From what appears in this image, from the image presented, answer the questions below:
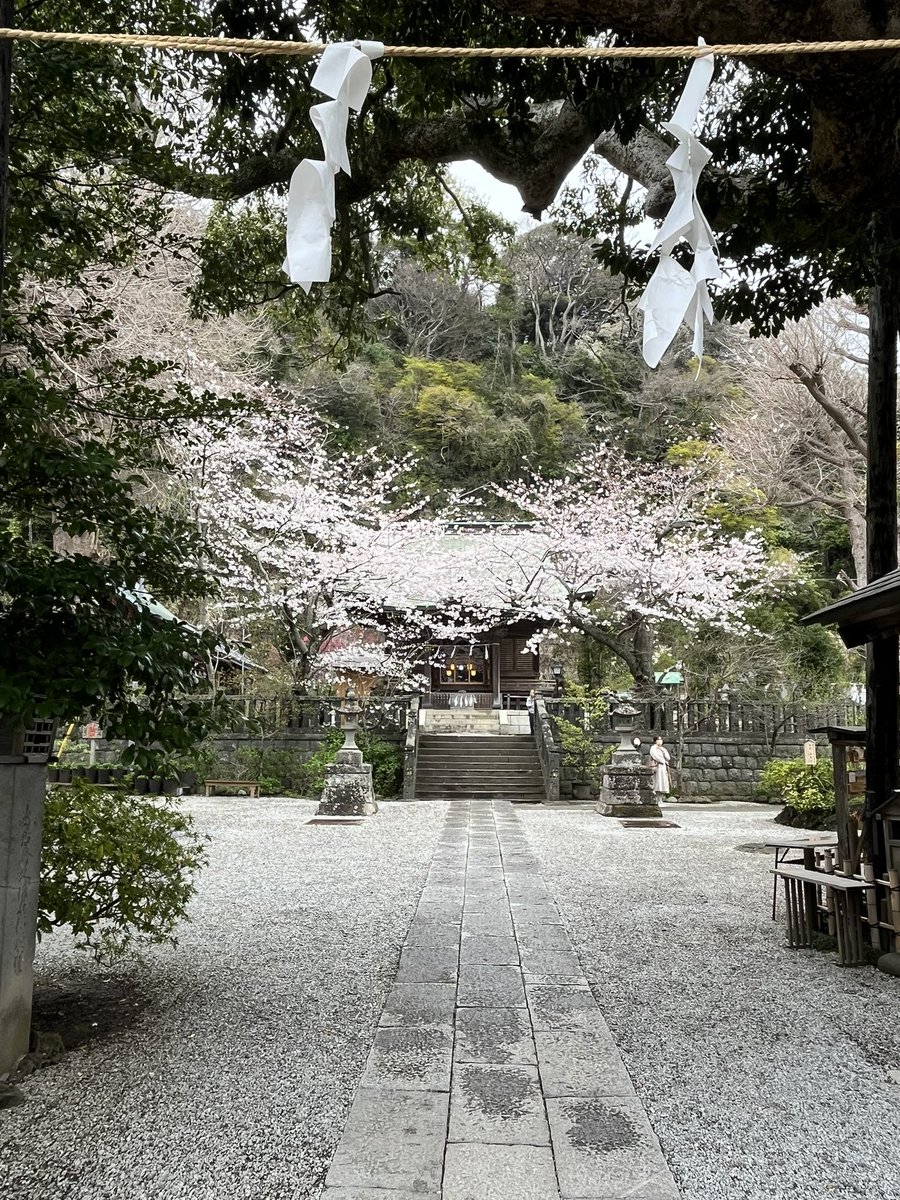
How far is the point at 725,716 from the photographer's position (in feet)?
56.1

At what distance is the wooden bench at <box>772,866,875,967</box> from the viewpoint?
511cm

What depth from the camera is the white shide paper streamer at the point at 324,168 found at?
2.62 metres

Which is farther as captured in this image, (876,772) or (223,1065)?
(876,772)

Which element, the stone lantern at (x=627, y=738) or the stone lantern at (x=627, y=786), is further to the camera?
the stone lantern at (x=627, y=738)

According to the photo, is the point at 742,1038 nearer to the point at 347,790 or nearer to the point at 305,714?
the point at 347,790

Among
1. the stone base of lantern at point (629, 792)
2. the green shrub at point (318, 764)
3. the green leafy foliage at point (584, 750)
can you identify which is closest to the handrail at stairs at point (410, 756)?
the green shrub at point (318, 764)

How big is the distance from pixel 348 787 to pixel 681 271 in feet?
36.0

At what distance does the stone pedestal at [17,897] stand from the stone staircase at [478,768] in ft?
40.7

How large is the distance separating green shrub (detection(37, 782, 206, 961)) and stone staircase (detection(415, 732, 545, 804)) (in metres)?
11.4

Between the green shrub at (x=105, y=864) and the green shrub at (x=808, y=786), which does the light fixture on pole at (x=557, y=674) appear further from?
the green shrub at (x=105, y=864)

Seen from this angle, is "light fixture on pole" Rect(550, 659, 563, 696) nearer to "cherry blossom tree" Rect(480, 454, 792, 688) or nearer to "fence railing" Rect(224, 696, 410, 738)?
"cherry blossom tree" Rect(480, 454, 792, 688)

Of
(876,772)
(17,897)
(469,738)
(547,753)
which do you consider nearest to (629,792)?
(547,753)

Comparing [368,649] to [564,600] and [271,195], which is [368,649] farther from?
[271,195]

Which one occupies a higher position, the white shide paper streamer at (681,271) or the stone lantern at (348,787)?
the white shide paper streamer at (681,271)
